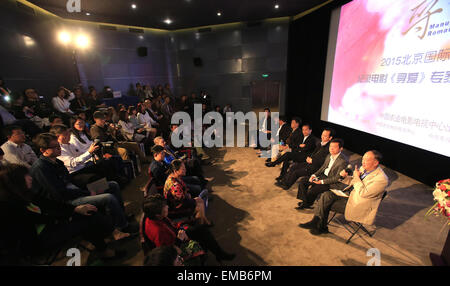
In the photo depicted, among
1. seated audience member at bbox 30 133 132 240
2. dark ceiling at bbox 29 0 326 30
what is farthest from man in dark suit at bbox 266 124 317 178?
dark ceiling at bbox 29 0 326 30

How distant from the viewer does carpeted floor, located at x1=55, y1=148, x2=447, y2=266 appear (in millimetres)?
2580

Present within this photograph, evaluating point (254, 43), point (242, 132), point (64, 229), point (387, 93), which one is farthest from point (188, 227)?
point (254, 43)

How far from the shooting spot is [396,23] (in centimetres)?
415

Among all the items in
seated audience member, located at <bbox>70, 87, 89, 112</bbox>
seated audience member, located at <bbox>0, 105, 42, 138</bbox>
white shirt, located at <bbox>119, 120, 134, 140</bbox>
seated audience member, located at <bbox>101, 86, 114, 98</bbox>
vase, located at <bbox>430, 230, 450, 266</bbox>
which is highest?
seated audience member, located at <bbox>101, 86, 114, 98</bbox>

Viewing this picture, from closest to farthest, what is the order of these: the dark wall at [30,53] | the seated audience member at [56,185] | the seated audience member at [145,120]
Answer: the seated audience member at [56,185], the dark wall at [30,53], the seated audience member at [145,120]

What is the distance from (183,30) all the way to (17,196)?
11046 mm

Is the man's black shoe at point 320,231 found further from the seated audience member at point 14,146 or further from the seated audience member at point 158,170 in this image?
the seated audience member at point 14,146

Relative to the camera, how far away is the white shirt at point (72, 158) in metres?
3.39

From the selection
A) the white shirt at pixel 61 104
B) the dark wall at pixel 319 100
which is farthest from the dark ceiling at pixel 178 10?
the white shirt at pixel 61 104

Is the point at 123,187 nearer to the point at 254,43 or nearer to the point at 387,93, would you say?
the point at 387,93

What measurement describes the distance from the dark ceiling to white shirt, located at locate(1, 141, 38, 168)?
564cm

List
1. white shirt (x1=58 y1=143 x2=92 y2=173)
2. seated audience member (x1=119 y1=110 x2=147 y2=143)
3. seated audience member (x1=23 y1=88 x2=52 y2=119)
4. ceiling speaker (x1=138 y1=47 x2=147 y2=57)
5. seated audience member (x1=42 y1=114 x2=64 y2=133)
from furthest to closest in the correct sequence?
ceiling speaker (x1=138 y1=47 x2=147 y2=57) → seated audience member (x1=119 y1=110 x2=147 y2=143) → seated audience member (x1=23 y1=88 x2=52 y2=119) → seated audience member (x1=42 y1=114 x2=64 y2=133) → white shirt (x1=58 y1=143 x2=92 y2=173)

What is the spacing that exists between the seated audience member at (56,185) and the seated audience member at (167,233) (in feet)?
4.01

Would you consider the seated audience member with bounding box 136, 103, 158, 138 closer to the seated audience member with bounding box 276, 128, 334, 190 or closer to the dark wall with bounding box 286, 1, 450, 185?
the seated audience member with bounding box 276, 128, 334, 190
